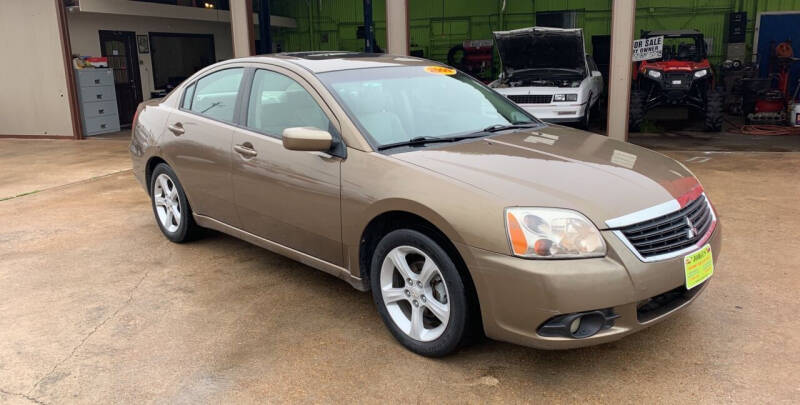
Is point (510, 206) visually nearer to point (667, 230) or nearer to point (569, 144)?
point (667, 230)

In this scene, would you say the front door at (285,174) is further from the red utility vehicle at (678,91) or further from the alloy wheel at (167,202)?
the red utility vehicle at (678,91)

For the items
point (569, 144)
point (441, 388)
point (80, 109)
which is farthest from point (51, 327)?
point (80, 109)

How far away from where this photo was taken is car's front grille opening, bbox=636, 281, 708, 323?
261 cm

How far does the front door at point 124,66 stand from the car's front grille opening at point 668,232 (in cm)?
1381

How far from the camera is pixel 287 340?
3.22m

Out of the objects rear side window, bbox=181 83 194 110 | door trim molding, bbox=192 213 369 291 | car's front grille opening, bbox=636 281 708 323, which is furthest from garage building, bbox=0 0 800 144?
car's front grille opening, bbox=636 281 708 323

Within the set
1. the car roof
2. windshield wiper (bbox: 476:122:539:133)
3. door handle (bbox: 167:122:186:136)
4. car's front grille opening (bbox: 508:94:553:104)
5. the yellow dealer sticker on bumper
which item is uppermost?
the car roof

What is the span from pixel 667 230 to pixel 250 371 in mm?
2008

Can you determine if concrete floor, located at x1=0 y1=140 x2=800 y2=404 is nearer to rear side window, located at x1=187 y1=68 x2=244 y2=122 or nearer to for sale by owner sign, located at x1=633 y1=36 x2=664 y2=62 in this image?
rear side window, located at x1=187 y1=68 x2=244 y2=122

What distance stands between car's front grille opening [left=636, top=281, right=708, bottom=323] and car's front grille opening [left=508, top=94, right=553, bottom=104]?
22.9ft

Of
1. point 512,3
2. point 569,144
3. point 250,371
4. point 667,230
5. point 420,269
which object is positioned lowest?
point 250,371

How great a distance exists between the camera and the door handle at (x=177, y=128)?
4382 millimetres

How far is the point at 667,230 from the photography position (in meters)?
2.66

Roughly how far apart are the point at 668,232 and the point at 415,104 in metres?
1.58
